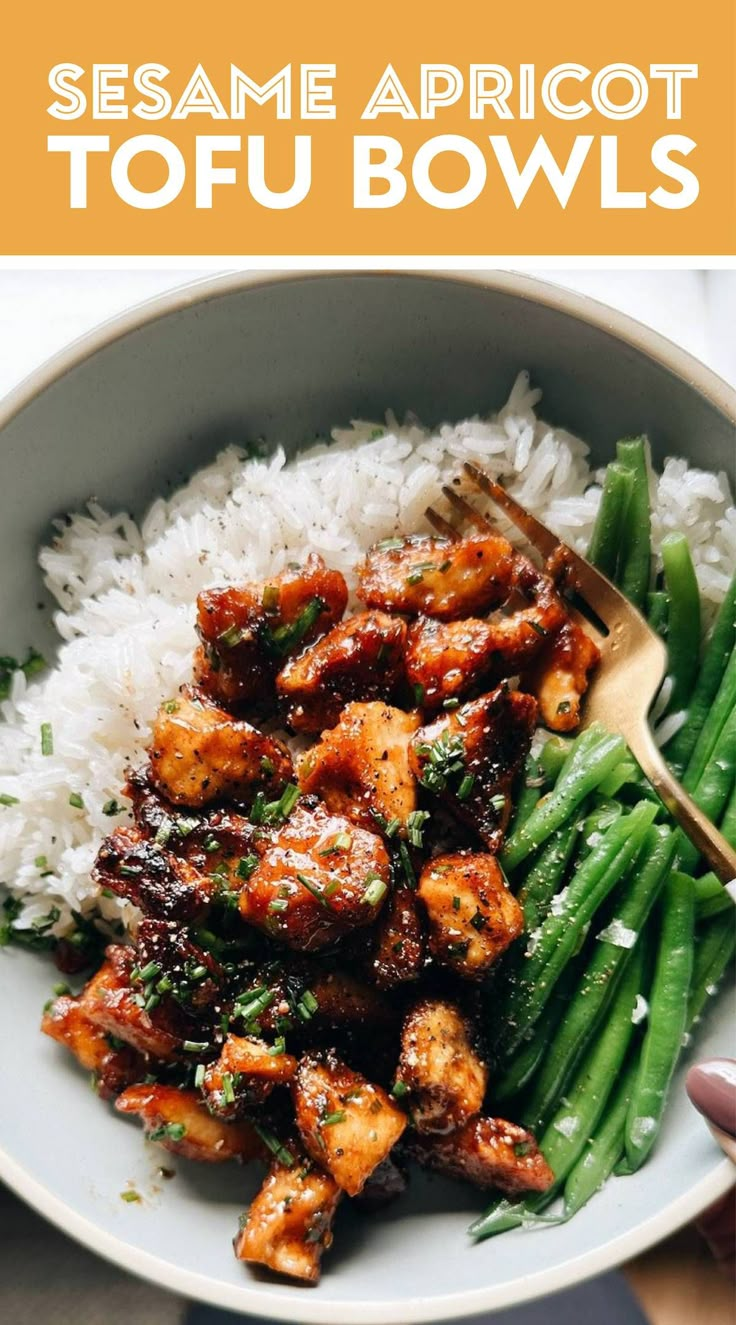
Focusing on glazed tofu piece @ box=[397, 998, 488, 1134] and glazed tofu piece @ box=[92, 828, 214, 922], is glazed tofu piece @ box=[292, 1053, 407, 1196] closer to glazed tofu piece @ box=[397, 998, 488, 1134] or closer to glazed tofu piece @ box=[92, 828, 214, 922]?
glazed tofu piece @ box=[397, 998, 488, 1134]

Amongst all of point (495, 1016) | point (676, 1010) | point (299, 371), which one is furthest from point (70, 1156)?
point (299, 371)

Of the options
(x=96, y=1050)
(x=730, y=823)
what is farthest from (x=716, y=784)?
(x=96, y=1050)

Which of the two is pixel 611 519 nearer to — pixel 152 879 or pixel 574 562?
pixel 574 562

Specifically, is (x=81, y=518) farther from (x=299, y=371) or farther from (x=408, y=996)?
(x=408, y=996)

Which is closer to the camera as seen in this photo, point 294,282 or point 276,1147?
point 276,1147

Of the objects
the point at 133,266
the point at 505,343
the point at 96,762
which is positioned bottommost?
the point at 96,762
